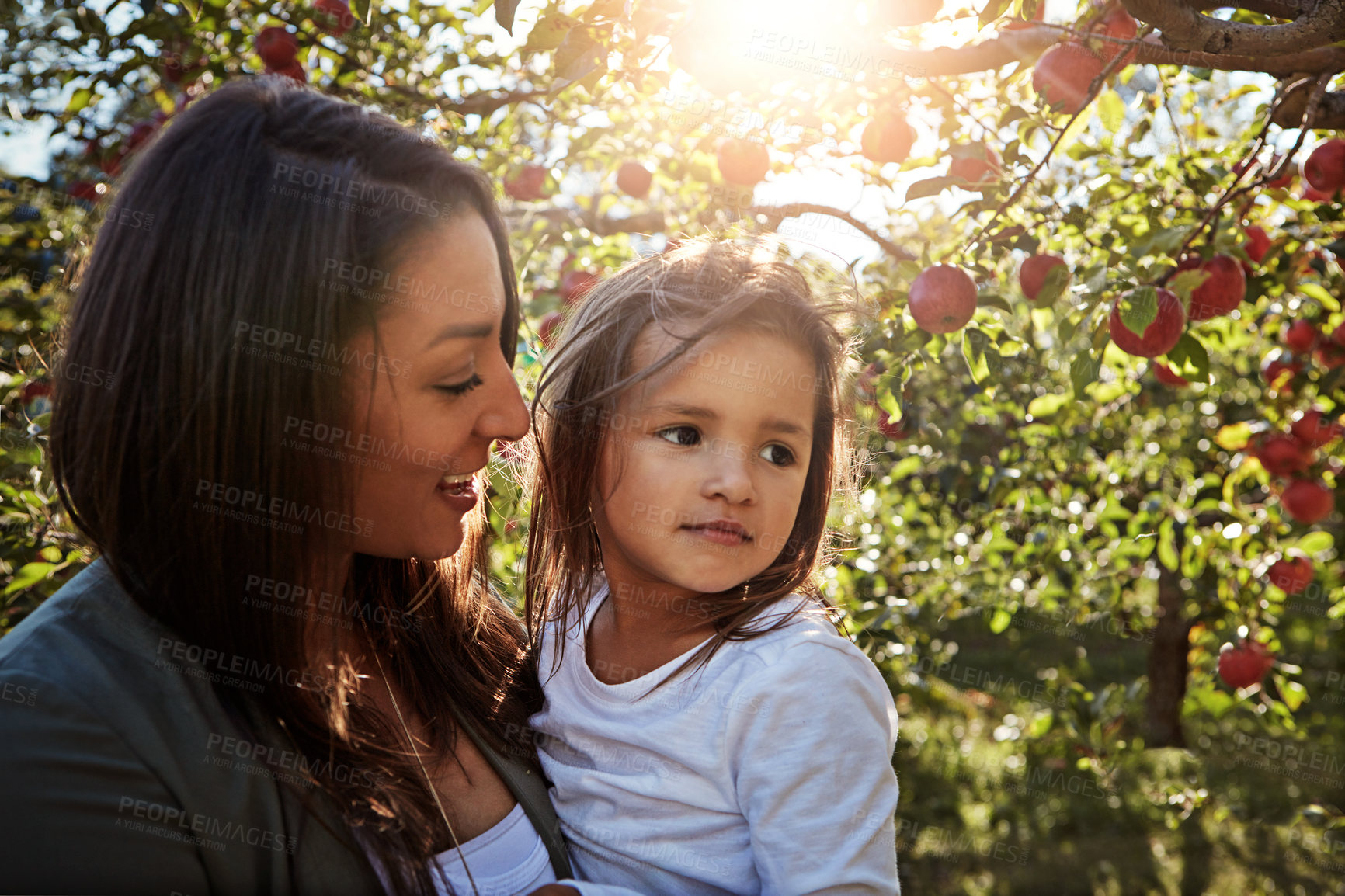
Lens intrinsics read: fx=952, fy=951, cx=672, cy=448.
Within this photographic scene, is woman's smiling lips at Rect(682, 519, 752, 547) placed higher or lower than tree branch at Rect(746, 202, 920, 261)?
lower

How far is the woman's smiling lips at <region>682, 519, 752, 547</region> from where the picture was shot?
1324 mm

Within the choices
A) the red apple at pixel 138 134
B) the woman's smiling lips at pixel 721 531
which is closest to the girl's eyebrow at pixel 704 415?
the woman's smiling lips at pixel 721 531

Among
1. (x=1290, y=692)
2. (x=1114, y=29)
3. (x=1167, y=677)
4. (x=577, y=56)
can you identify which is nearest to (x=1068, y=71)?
(x=1114, y=29)

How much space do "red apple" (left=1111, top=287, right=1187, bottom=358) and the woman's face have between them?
109cm

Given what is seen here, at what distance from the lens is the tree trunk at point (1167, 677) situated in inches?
167

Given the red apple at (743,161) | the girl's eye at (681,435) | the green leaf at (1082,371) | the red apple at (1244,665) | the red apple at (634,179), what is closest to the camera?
the girl's eye at (681,435)

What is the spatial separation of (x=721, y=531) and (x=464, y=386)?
0.40 metres

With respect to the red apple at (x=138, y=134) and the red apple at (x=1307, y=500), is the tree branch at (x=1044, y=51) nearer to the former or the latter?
the red apple at (x=1307, y=500)

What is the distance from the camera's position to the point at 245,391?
1.07 meters

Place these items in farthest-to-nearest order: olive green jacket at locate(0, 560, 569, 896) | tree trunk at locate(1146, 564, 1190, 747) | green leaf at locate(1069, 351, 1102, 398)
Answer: tree trunk at locate(1146, 564, 1190, 747), green leaf at locate(1069, 351, 1102, 398), olive green jacket at locate(0, 560, 569, 896)

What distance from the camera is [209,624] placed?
41.1 inches

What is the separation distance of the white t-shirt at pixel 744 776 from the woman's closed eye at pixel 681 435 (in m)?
0.27

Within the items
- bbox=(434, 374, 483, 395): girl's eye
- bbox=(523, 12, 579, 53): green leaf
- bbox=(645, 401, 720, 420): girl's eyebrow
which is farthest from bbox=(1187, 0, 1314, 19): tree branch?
bbox=(434, 374, 483, 395): girl's eye

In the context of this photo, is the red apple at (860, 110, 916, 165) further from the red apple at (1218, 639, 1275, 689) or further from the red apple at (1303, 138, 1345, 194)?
the red apple at (1218, 639, 1275, 689)
